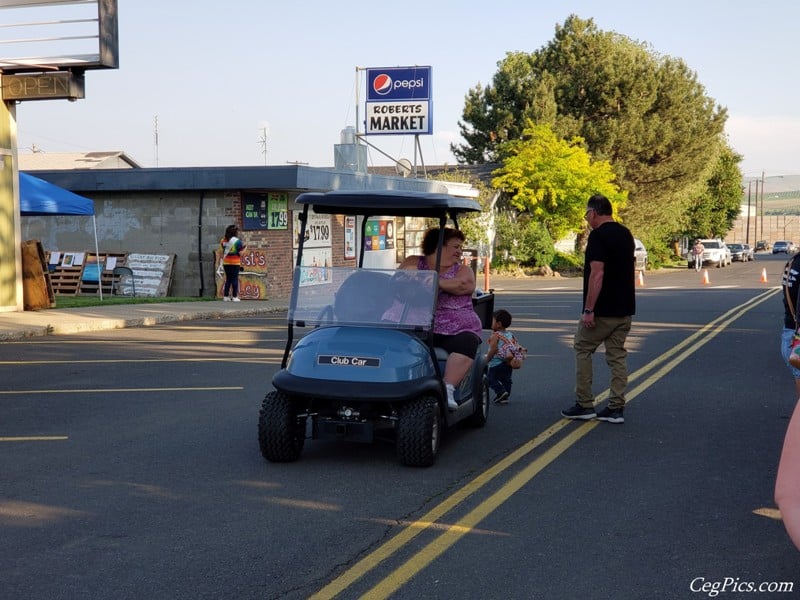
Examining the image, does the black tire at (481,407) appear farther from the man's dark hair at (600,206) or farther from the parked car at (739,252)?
the parked car at (739,252)

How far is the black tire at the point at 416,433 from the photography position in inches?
300

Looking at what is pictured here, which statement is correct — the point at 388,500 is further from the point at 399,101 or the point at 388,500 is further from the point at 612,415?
the point at 399,101

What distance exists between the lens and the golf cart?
25.1 ft

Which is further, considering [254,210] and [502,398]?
[254,210]

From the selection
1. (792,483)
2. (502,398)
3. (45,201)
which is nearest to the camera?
(792,483)

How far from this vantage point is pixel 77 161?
175 ft

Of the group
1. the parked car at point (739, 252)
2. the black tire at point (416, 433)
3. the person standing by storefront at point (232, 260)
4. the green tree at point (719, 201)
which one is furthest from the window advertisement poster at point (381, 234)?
the parked car at point (739, 252)

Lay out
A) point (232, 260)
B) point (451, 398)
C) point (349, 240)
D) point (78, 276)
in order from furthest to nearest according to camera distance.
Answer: point (349, 240) → point (78, 276) → point (232, 260) → point (451, 398)

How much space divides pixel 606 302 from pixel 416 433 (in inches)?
112

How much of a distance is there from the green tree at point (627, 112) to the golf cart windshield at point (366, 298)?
49.8 metres

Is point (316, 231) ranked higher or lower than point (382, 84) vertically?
lower

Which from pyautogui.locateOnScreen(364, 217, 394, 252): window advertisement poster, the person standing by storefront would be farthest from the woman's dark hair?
pyautogui.locateOnScreen(364, 217, 394, 252): window advertisement poster

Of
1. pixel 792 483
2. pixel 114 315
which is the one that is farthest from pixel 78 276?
pixel 792 483

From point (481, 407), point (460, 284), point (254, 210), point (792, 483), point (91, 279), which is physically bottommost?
point (481, 407)
